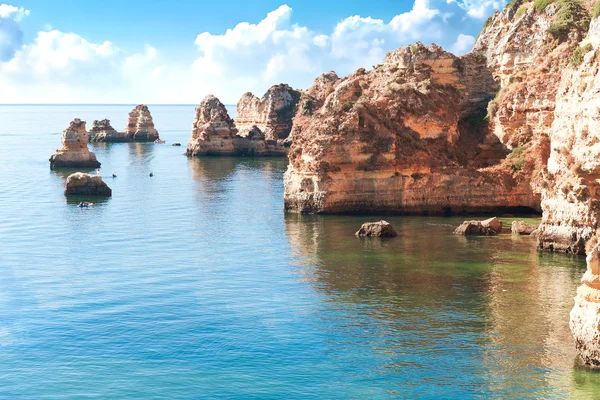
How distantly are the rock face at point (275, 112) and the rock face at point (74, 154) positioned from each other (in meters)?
56.9

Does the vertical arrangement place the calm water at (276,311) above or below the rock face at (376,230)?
below

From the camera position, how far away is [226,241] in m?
70.4

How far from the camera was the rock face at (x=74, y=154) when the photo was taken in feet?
434

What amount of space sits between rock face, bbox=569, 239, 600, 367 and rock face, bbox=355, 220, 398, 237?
35.2 m

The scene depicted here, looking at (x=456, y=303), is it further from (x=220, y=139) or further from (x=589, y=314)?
(x=220, y=139)

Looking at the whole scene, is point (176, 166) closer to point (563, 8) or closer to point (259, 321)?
point (563, 8)

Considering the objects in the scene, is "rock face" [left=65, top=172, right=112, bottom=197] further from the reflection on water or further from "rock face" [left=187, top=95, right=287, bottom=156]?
"rock face" [left=187, top=95, right=287, bottom=156]

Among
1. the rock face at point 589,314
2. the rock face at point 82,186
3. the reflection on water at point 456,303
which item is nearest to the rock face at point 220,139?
the rock face at point 82,186

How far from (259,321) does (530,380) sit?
51.2 feet

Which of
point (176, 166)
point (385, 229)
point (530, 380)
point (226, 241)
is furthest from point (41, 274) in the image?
point (176, 166)

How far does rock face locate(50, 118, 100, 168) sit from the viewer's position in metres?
132

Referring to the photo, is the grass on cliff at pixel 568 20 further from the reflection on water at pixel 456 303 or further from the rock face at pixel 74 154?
the rock face at pixel 74 154

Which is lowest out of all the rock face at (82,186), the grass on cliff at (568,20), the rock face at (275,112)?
the rock face at (82,186)

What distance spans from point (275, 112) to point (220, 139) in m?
23.6
